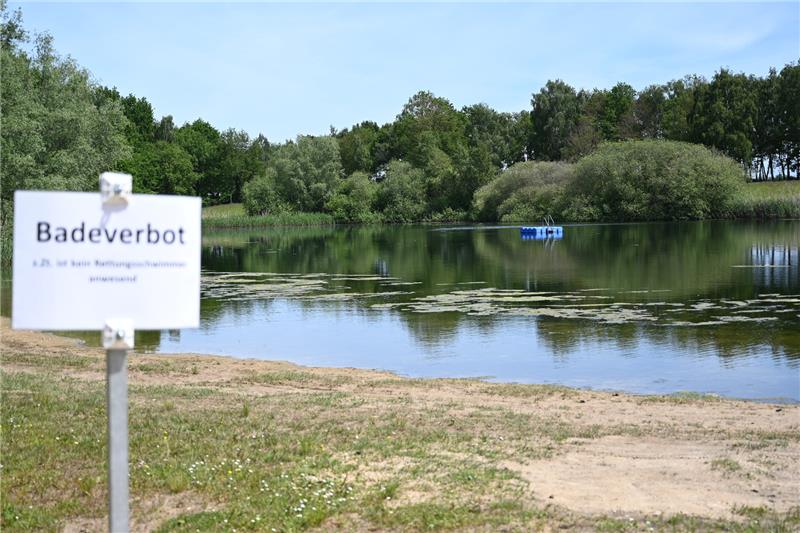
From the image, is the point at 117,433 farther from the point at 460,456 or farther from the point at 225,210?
the point at 225,210

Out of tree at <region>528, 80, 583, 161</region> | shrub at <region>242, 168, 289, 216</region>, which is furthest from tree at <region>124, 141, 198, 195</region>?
tree at <region>528, 80, 583, 161</region>

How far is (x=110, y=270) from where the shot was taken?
13.6 feet

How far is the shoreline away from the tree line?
233ft

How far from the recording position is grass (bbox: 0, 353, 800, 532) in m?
6.35

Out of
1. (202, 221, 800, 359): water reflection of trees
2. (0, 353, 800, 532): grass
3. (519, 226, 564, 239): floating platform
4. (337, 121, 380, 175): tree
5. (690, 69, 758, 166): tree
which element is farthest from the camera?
(337, 121, 380, 175): tree

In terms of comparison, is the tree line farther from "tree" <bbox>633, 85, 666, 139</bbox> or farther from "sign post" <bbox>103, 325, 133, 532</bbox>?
"sign post" <bbox>103, 325, 133, 532</bbox>

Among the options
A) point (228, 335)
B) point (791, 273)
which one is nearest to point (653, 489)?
point (228, 335)

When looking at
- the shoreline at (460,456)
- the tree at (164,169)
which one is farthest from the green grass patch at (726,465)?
the tree at (164,169)

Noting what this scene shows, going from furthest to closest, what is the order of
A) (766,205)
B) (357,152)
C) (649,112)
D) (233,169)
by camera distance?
(357,152) → (233,169) → (649,112) → (766,205)

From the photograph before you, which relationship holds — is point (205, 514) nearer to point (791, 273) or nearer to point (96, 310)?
point (96, 310)

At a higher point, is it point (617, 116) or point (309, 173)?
point (617, 116)

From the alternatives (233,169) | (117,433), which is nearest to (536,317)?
(117,433)

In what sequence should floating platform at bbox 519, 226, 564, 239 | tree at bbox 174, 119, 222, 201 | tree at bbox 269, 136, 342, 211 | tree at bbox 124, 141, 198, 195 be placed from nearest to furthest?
floating platform at bbox 519, 226, 564, 239, tree at bbox 124, 141, 198, 195, tree at bbox 269, 136, 342, 211, tree at bbox 174, 119, 222, 201

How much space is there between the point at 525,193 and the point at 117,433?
3924 inches
